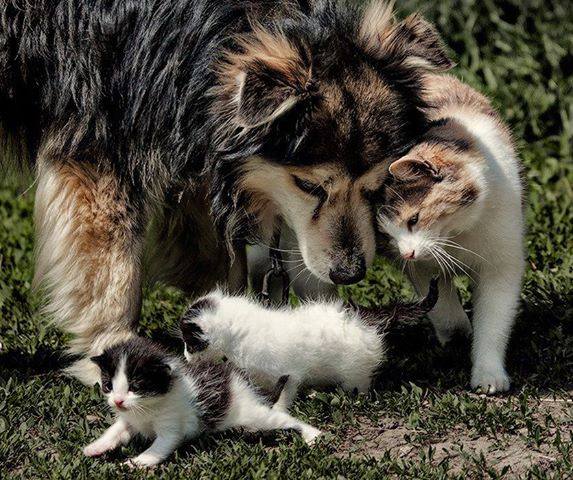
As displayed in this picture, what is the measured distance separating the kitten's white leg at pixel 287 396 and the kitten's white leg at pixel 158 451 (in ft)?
1.73

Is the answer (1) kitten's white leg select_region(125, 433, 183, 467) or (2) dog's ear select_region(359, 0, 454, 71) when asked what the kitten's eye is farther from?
(1) kitten's white leg select_region(125, 433, 183, 467)

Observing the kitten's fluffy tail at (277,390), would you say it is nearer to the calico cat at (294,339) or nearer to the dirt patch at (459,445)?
the calico cat at (294,339)

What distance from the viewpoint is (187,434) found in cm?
471

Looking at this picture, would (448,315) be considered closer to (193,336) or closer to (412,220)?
(412,220)

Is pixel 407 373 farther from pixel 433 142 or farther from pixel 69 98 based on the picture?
pixel 69 98

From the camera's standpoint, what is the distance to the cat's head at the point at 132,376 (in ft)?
14.7

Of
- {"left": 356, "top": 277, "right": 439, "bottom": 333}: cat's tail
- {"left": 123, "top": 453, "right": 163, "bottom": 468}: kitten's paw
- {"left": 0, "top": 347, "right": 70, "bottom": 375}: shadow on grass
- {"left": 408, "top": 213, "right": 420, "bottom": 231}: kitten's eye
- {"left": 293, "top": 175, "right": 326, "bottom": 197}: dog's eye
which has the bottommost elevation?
{"left": 0, "top": 347, "right": 70, "bottom": 375}: shadow on grass

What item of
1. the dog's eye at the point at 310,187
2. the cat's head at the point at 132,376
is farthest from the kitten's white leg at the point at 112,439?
the dog's eye at the point at 310,187

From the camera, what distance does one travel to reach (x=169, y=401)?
4.61m

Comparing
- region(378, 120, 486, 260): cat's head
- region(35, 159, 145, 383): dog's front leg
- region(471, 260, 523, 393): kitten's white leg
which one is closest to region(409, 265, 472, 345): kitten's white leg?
region(471, 260, 523, 393): kitten's white leg

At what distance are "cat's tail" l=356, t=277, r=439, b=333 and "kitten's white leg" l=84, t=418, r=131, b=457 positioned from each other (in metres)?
1.19

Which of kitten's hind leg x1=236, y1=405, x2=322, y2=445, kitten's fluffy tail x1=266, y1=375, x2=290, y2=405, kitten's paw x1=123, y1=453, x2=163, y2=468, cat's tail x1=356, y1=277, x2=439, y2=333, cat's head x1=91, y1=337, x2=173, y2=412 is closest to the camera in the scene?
cat's head x1=91, y1=337, x2=173, y2=412

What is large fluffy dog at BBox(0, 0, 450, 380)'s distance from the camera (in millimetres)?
5059

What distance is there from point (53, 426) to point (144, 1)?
6.56 ft
